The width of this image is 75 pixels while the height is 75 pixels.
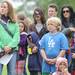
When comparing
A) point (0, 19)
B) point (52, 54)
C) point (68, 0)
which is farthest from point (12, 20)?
point (68, 0)

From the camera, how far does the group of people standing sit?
13.9 m

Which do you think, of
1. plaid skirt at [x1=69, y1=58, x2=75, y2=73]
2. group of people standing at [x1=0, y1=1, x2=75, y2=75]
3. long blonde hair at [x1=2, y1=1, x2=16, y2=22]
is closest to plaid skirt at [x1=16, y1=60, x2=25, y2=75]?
group of people standing at [x1=0, y1=1, x2=75, y2=75]

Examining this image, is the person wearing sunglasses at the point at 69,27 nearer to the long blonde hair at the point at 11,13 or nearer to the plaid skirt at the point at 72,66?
the plaid skirt at the point at 72,66

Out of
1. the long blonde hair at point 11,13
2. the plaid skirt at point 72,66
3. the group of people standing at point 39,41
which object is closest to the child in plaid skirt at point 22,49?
the group of people standing at point 39,41

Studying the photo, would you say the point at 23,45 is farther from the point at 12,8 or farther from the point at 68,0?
the point at 68,0

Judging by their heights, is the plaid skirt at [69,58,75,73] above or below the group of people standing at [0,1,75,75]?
below

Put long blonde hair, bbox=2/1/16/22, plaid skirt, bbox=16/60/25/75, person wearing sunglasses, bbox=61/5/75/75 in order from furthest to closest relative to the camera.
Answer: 1. plaid skirt, bbox=16/60/25/75
2. person wearing sunglasses, bbox=61/5/75/75
3. long blonde hair, bbox=2/1/16/22

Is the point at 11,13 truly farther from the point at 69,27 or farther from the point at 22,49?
the point at 69,27

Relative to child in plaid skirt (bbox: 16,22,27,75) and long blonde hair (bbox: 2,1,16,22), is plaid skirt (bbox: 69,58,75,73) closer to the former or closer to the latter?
child in plaid skirt (bbox: 16,22,27,75)

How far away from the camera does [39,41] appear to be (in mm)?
14297

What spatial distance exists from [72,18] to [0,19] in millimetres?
2006

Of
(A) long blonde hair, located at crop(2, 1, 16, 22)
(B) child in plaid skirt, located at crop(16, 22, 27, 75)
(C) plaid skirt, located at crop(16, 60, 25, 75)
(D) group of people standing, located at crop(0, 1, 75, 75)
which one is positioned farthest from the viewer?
(C) plaid skirt, located at crop(16, 60, 25, 75)

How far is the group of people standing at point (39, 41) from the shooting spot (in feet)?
45.5

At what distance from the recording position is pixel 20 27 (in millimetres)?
15062
